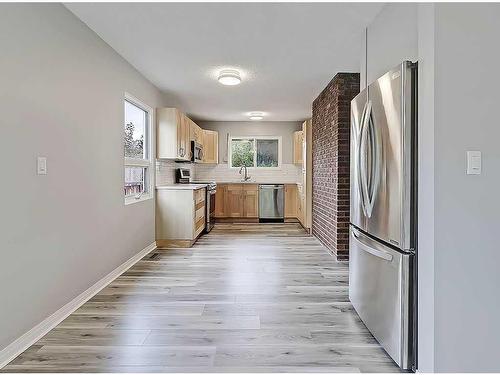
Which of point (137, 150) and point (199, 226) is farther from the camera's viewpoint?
point (199, 226)

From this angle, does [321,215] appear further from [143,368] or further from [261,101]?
[143,368]

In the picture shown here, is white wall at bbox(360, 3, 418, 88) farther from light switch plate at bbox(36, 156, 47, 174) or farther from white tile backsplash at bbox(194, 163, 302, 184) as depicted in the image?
white tile backsplash at bbox(194, 163, 302, 184)

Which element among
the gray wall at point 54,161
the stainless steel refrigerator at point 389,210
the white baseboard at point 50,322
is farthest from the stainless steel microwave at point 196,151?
the stainless steel refrigerator at point 389,210

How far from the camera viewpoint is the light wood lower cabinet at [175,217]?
17.0ft

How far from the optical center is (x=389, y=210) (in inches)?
79.0

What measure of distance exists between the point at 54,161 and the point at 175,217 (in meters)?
2.76

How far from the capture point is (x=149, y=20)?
2.88m

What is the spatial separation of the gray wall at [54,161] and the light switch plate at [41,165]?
0.04 metres

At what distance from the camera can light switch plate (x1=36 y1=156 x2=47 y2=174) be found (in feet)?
7.68

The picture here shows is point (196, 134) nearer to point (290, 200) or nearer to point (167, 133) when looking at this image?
point (167, 133)

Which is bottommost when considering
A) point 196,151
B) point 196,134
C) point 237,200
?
point 237,200

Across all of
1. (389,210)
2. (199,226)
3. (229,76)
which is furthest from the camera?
(199,226)

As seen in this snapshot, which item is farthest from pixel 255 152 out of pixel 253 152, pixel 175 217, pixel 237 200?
pixel 175 217
